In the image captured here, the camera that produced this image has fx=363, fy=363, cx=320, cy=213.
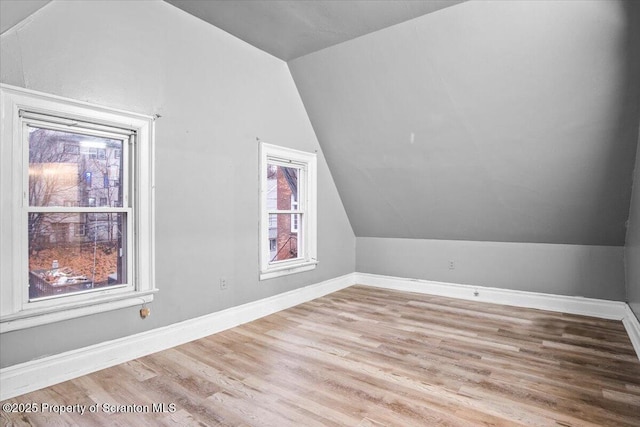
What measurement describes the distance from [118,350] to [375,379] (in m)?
1.85

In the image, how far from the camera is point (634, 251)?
338 centimetres

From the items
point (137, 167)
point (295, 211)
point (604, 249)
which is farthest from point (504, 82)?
point (137, 167)

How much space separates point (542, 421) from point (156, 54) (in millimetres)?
3547

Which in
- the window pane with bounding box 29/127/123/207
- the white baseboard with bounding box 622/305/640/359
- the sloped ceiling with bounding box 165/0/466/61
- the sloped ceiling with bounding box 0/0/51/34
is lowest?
the white baseboard with bounding box 622/305/640/359

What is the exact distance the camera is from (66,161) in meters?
2.47

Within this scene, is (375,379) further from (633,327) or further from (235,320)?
(633,327)

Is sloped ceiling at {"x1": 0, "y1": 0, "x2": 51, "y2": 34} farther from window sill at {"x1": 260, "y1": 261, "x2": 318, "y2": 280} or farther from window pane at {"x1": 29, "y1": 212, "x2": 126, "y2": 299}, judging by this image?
window sill at {"x1": 260, "y1": 261, "x2": 318, "y2": 280}

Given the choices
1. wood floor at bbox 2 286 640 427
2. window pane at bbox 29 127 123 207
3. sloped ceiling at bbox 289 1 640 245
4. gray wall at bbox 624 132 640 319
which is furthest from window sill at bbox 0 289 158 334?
gray wall at bbox 624 132 640 319

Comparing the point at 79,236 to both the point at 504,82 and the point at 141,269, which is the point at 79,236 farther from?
the point at 504,82

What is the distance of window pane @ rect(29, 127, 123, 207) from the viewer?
92.1 inches

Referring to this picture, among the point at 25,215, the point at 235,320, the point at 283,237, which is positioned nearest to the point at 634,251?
the point at 283,237

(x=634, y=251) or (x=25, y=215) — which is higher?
(x=25, y=215)

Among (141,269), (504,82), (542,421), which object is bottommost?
(542,421)

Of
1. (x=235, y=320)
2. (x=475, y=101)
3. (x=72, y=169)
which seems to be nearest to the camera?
(x=72, y=169)
